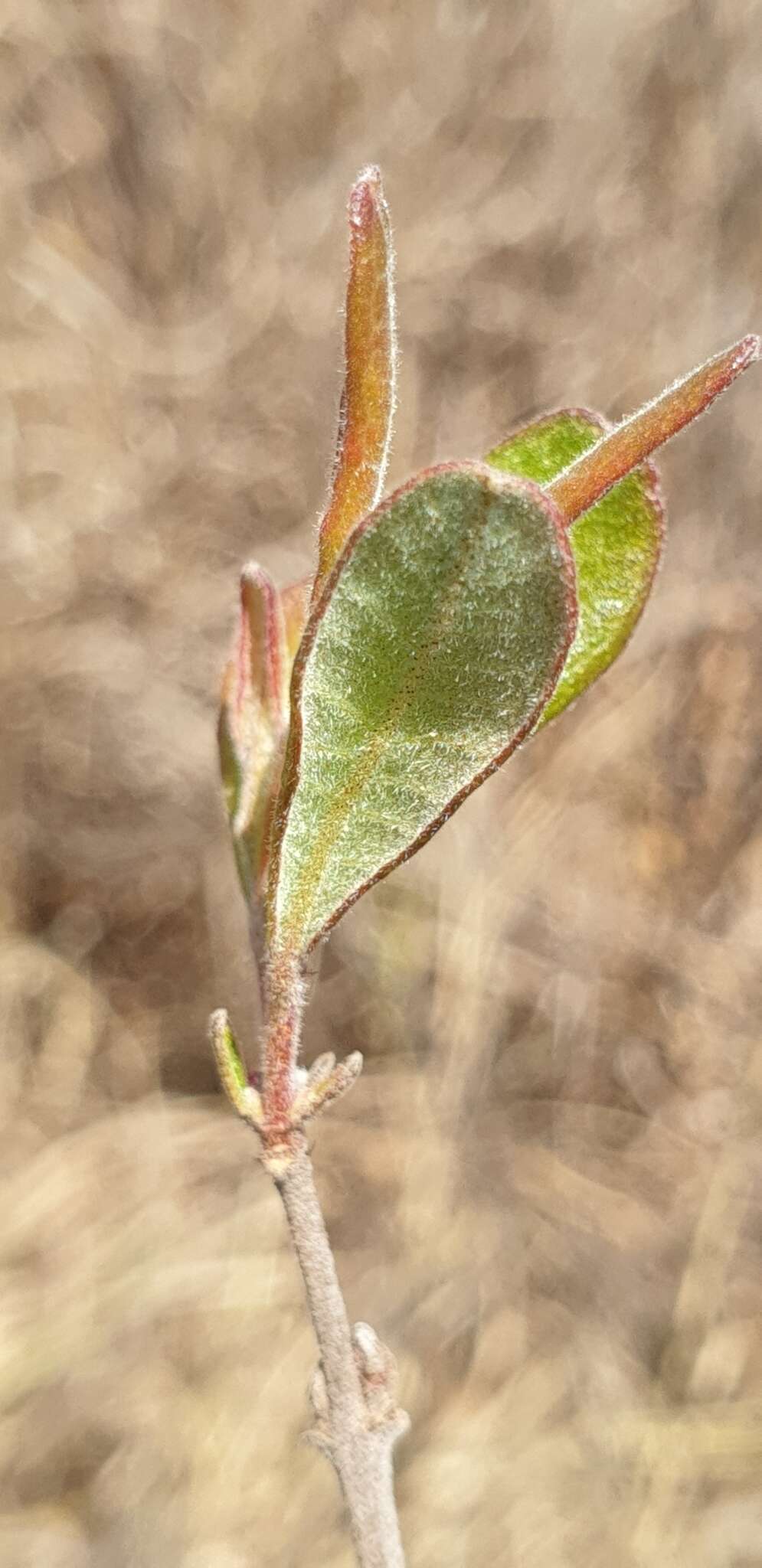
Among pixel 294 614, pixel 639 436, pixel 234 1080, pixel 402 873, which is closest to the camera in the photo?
pixel 639 436

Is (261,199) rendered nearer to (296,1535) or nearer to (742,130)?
(742,130)

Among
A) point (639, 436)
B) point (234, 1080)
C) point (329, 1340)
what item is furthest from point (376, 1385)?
point (639, 436)

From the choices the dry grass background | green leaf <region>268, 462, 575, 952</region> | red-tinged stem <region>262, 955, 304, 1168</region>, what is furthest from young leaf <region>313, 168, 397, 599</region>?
the dry grass background

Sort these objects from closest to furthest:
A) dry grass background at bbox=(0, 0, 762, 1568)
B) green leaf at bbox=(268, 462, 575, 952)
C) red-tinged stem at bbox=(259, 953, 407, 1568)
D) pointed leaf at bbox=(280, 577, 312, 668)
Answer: green leaf at bbox=(268, 462, 575, 952) → red-tinged stem at bbox=(259, 953, 407, 1568) → pointed leaf at bbox=(280, 577, 312, 668) → dry grass background at bbox=(0, 0, 762, 1568)

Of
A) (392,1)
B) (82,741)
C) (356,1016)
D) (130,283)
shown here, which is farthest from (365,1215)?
(392,1)

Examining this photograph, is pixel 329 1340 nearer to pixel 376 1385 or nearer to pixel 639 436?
pixel 376 1385

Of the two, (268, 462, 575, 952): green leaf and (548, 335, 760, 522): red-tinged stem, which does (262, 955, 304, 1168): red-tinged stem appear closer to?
(268, 462, 575, 952): green leaf
